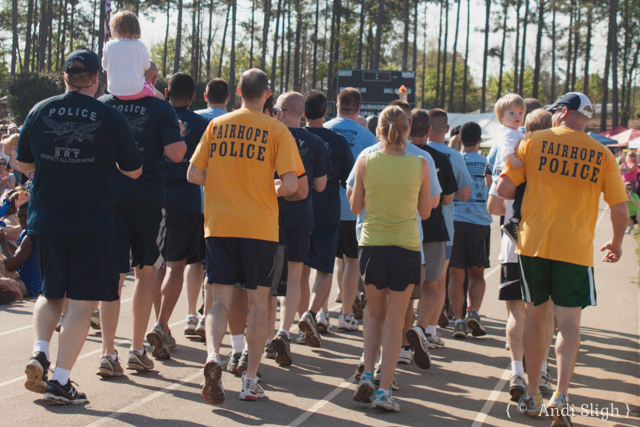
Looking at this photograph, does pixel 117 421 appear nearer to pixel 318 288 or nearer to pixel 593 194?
pixel 318 288

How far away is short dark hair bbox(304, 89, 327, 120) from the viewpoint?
662 centimetres

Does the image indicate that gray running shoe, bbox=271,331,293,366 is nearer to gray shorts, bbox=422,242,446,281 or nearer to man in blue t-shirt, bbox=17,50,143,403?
gray shorts, bbox=422,242,446,281

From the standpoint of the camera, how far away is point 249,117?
4.71m

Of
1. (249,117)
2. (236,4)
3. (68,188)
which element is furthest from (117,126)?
(236,4)

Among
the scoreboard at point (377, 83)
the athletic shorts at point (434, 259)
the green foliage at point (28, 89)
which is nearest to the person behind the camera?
the athletic shorts at point (434, 259)

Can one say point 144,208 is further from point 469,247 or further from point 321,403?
point 469,247

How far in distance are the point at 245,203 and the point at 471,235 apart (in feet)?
12.0

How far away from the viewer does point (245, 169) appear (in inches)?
183

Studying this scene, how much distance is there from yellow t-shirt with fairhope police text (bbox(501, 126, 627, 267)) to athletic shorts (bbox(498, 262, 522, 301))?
0.68 metres

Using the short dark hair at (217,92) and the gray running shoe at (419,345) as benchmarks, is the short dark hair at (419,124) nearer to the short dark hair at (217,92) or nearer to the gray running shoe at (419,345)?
the gray running shoe at (419,345)

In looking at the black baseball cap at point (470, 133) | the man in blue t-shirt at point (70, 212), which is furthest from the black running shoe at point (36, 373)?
the black baseball cap at point (470, 133)

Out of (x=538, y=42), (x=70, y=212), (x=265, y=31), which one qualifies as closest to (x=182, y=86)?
(x=70, y=212)

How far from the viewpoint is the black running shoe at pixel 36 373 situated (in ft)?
14.1

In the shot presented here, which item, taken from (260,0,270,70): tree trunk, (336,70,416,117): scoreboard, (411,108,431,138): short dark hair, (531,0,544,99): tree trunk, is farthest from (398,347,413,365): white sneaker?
(531,0,544,99): tree trunk
